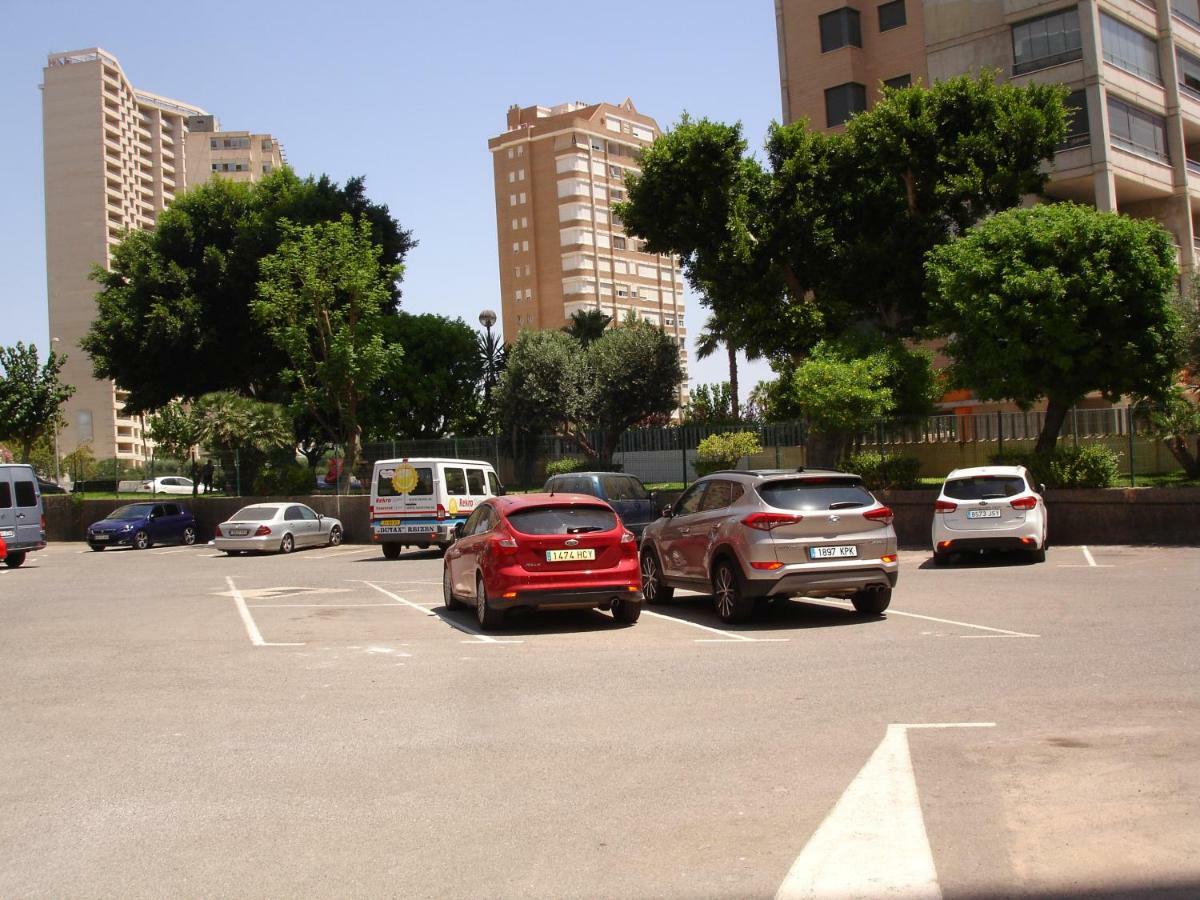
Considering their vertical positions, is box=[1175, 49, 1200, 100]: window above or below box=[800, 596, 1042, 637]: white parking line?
above

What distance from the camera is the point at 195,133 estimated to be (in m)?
142

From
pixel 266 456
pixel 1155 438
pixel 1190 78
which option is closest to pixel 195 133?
pixel 266 456

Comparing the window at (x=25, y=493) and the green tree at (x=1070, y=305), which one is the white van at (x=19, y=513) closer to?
the window at (x=25, y=493)

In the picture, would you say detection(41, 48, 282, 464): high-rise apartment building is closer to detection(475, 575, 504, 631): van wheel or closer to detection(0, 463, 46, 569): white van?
detection(0, 463, 46, 569): white van

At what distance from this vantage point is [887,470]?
27.0m

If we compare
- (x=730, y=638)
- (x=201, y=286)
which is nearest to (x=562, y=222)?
(x=201, y=286)

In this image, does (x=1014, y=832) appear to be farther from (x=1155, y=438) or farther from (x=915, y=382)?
(x=915, y=382)

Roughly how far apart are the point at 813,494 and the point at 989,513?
759 cm

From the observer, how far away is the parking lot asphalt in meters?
5.03

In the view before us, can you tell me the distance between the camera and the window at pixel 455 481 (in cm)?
2712

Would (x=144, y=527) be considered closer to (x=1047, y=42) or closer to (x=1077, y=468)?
(x=1077, y=468)

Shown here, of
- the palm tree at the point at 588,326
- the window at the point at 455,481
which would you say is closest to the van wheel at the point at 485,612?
the window at the point at 455,481

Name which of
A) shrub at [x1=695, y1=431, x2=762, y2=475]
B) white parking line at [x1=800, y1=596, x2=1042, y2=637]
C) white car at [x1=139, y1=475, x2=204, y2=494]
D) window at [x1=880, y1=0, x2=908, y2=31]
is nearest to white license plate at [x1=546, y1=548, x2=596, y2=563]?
white parking line at [x1=800, y1=596, x2=1042, y2=637]

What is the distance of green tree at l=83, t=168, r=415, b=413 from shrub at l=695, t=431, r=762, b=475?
78.1 ft
